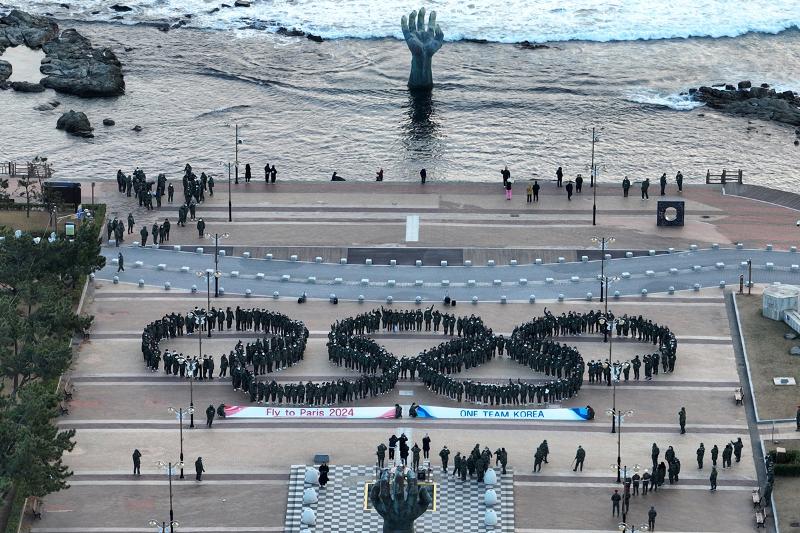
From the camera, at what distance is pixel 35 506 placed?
126375 mm

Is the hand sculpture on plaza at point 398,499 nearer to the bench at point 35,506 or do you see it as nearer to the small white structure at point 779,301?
the bench at point 35,506

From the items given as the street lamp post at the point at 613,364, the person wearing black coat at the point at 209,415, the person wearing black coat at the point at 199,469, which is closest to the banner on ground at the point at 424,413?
the person wearing black coat at the point at 209,415

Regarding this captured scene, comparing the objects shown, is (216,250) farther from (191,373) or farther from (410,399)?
(410,399)

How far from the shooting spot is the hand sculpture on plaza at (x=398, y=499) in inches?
4244

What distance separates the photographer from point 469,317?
150m

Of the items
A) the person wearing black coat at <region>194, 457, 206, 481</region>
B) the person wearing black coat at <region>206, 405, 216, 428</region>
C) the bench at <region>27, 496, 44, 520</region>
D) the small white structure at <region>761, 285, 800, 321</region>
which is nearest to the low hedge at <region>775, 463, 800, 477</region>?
the small white structure at <region>761, 285, 800, 321</region>

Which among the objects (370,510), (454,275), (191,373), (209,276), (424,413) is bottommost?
(370,510)

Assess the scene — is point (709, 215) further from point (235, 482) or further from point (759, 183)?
point (235, 482)

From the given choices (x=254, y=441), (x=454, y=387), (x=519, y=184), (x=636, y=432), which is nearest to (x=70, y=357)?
(x=254, y=441)

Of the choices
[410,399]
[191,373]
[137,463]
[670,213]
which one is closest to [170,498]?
[137,463]

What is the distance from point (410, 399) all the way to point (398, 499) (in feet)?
104

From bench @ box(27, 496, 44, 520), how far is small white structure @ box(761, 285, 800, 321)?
48.3 metres

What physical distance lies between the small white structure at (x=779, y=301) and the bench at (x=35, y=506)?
159 feet

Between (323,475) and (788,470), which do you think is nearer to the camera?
(323,475)
